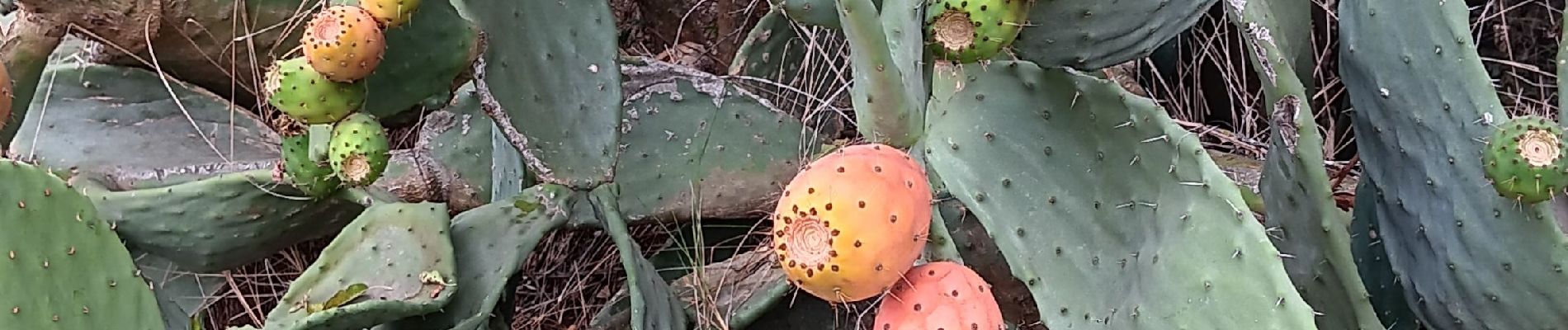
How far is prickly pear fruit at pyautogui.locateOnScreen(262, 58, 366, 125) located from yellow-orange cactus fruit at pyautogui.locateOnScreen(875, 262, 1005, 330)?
2.07 feet

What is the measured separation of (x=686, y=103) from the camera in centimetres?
136

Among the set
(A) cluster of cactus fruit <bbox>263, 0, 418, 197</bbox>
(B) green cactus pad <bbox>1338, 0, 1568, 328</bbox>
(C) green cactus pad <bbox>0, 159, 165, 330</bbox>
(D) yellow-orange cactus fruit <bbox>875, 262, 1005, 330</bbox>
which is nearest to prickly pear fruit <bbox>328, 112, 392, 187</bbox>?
(A) cluster of cactus fruit <bbox>263, 0, 418, 197</bbox>

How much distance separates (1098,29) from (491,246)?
2.13ft

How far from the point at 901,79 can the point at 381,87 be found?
656 mm

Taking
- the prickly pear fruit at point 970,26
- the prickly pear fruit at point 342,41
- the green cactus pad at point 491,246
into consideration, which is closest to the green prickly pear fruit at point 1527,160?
the prickly pear fruit at point 970,26

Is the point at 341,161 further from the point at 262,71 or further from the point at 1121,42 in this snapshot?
the point at 1121,42

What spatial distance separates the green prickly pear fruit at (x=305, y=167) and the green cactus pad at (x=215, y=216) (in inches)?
3.1

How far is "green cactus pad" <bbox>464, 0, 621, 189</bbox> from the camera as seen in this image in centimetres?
108

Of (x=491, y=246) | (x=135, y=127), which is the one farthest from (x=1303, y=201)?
(x=135, y=127)

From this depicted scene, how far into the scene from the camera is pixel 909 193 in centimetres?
68

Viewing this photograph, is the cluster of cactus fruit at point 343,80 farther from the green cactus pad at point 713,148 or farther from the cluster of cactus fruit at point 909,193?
the green cactus pad at point 713,148

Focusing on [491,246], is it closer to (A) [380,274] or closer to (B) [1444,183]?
(A) [380,274]

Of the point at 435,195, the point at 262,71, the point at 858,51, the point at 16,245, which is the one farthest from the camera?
the point at 262,71

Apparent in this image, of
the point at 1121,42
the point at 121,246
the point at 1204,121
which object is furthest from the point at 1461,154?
the point at 121,246
